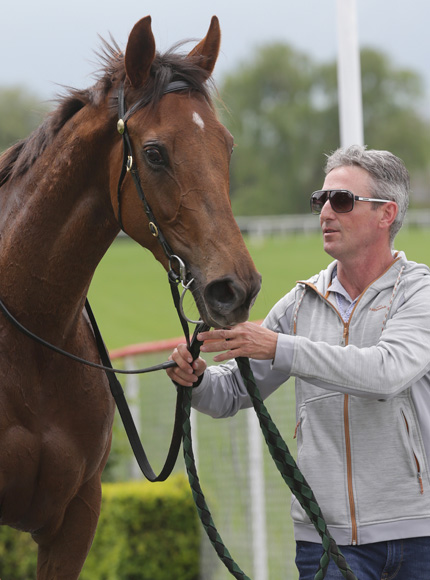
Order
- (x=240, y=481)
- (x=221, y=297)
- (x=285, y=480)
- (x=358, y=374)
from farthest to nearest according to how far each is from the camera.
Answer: (x=240, y=481), (x=285, y=480), (x=358, y=374), (x=221, y=297)

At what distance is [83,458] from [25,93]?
64.7m

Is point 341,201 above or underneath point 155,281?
underneath

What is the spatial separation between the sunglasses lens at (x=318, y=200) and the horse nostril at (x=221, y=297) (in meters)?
0.67

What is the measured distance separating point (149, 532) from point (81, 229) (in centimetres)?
426

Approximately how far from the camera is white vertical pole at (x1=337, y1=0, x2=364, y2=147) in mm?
5352

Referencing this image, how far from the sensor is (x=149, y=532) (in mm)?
6379

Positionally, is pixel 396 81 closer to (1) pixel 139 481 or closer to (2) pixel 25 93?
(2) pixel 25 93

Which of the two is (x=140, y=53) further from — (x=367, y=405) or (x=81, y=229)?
(x=367, y=405)

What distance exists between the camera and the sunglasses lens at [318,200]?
277cm

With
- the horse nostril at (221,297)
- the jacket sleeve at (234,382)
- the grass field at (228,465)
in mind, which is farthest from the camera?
the grass field at (228,465)

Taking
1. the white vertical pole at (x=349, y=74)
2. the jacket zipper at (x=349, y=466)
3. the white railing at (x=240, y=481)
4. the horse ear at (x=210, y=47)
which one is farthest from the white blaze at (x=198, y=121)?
the white vertical pole at (x=349, y=74)

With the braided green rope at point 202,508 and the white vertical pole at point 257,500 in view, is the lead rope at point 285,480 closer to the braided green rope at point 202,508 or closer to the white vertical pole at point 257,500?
the braided green rope at point 202,508

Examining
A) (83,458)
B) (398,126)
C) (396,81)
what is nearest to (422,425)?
(83,458)

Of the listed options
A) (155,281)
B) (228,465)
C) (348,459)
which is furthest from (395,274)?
(155,281)
